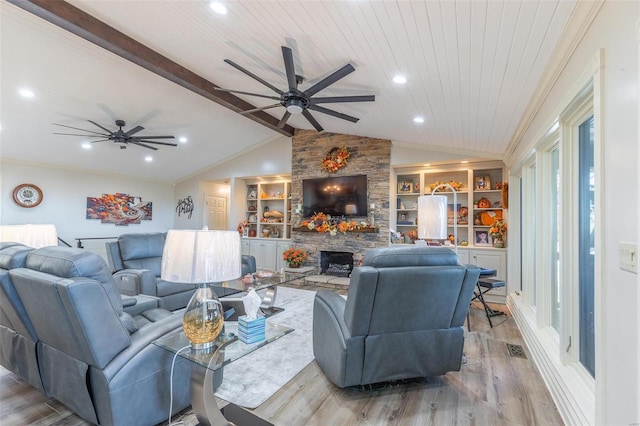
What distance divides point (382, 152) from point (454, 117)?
2.33m

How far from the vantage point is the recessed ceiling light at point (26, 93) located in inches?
162

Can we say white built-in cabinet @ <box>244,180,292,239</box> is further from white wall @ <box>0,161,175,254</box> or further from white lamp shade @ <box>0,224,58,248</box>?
white lamp shade @ <box>0,224,58,248</box>

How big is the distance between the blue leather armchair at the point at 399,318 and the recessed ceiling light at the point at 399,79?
179 centimetres

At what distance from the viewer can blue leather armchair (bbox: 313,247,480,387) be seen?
1985mm

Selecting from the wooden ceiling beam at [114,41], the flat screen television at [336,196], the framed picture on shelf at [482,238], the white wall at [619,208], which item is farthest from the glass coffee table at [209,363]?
the framed picture on shelf at [482,238]

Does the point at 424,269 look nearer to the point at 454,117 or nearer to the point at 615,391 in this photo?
the point at 615,391

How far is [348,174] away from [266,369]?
4.55 meters

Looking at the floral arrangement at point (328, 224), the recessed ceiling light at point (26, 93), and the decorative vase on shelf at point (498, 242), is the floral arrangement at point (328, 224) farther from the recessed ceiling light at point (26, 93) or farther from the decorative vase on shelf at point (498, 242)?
the recessed ceiling light at point (26, 93)

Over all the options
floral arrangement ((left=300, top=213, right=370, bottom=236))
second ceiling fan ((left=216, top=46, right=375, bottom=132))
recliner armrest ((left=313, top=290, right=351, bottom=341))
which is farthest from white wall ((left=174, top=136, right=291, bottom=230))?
recliner armrest ((left=313, top=290, right=351, bottom=341))

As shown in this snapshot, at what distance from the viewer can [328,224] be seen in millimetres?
6461

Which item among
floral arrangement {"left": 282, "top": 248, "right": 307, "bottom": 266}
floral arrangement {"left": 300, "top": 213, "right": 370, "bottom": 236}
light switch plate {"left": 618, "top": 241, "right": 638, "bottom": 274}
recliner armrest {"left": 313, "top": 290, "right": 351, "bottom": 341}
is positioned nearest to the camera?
light switch plate {"left": 618, "top": 241, "right": 638, "bottom": 274}

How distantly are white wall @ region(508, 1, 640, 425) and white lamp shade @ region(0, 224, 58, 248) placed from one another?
3.93m

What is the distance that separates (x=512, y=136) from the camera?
3.92 m

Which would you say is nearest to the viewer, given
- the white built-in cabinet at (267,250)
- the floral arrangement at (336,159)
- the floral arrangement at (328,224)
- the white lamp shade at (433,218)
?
the white lamp shade at (433,218)
